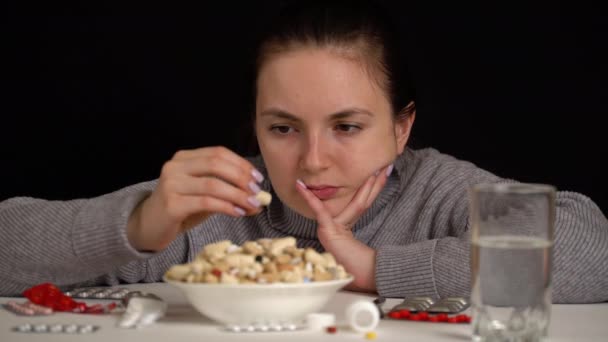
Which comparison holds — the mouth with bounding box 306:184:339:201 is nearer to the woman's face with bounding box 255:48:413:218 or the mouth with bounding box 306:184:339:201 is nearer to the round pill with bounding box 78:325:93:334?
the woman's face with bounding box 255:48:413:218

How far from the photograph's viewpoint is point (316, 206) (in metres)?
1.67

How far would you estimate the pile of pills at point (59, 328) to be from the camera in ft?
3.79

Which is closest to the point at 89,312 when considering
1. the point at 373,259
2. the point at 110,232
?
the point at 110,232

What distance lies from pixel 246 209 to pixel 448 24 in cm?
115

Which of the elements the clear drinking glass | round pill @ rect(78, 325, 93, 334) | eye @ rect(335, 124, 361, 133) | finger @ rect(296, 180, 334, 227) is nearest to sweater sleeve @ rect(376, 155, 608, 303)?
finger @ rect(296, 180, 334, 227)

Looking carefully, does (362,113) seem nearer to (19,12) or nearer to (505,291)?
(505,291)

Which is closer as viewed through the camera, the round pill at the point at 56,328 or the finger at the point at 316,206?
the round pill at the point at 56,328

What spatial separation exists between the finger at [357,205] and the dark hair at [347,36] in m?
0.18

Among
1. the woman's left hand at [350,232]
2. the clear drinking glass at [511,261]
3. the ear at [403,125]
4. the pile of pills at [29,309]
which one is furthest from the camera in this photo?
the ear at [403,125]

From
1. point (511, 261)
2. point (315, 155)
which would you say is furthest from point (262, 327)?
point (315, 155)

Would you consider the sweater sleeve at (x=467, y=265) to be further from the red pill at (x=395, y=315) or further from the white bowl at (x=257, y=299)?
the white bowl at (x=257, y=299)

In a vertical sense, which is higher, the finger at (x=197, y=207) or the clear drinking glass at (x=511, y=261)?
the finger at (x=197, y=207)

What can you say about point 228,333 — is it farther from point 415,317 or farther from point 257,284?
point 415,317

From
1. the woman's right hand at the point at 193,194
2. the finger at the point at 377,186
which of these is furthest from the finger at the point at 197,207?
the finger at the point at 377,186
